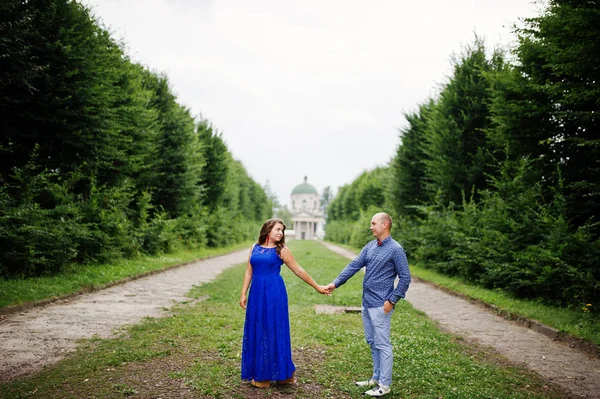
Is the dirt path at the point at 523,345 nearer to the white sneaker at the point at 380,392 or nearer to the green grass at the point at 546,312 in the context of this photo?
the green grass at the point at 546,312

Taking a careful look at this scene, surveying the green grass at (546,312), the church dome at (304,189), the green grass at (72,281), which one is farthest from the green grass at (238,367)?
the church dome at (304,189)

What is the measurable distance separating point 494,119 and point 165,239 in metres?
15.7

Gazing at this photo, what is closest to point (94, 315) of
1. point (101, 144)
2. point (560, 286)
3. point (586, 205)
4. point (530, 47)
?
point (101, 144)

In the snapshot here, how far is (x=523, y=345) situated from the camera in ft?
23.9

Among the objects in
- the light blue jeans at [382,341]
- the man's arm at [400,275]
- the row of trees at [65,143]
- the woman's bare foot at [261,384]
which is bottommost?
the woman's bare foot at [261,384]

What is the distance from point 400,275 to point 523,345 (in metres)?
3.97

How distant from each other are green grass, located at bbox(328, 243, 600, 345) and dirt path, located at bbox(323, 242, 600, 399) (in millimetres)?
323

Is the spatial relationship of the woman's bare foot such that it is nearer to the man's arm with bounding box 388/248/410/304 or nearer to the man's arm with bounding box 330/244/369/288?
the man's arm with bounding box 330/244/369/288

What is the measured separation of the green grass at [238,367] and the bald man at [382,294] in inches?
12.4

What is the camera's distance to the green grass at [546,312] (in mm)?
7570

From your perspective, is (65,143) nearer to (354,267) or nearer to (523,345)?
(354,267)

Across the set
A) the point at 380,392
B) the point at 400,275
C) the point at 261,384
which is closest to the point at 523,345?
the point at 380,392

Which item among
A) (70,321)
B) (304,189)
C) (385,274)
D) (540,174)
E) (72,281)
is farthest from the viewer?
(304,189)

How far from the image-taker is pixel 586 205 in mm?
10297
